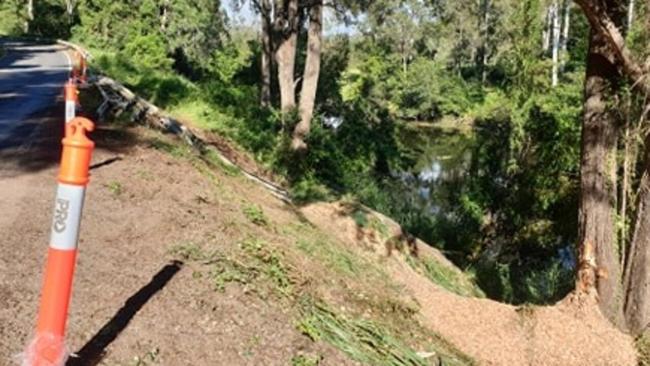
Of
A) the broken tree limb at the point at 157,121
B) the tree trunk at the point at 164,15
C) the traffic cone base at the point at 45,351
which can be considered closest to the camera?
the traffic cone base at the point at 45,351

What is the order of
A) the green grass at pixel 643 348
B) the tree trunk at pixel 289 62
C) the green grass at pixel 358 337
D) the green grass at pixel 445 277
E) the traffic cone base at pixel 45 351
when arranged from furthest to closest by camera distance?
the tree trunk at pixel 289 62
the green grass at pixel 445 277
the green grass at pixel 643 348
the green grass at pixel 358 337
the traffic cone base at pixel 45 351

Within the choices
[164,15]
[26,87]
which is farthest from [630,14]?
[164,15]

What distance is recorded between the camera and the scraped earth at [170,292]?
409 centimetres

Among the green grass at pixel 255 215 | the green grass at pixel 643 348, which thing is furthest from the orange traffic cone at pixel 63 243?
the green grass at pixel 643 348

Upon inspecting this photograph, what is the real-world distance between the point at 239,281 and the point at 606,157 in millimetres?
4999

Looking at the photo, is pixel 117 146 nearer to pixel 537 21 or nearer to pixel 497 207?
pixel 497 207

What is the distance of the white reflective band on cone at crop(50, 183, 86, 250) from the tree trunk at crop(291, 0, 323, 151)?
13.1 m

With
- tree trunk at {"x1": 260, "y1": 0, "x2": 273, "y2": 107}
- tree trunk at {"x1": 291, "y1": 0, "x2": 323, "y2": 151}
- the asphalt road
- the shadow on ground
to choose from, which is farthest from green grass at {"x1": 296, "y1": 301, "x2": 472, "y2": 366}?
tree trunk at {"x1": 260, "y1": 0, "x2": 273, "y2": 107}

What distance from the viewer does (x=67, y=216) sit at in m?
2.76

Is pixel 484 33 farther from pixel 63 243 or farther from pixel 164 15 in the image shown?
pixel 63 243

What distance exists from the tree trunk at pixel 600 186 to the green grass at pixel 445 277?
300 centimetres

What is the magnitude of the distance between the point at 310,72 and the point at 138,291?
11.7 m

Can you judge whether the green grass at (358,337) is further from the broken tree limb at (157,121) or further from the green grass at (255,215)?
the broken tree limb at (157,121)

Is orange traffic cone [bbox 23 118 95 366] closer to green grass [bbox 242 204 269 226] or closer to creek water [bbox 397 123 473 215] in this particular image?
green grass [bbox 242 204 269 226]
